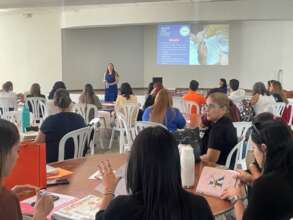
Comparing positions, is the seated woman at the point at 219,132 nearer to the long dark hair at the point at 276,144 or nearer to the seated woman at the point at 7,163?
the long dark hair at the point at 276,144

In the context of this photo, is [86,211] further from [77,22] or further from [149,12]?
[77,22]

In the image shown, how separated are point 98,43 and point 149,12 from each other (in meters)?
3.10

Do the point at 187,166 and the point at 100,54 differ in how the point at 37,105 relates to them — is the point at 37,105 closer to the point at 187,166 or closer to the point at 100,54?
the point at 187,166

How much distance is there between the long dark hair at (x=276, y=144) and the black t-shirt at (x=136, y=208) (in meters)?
0.54

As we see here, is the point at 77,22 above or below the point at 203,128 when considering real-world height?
above

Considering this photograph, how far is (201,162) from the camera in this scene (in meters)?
2.90

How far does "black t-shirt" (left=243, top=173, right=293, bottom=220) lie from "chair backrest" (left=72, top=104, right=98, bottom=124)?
457cm

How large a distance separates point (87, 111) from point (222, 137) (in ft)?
10.9

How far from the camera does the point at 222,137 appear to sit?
130 inches

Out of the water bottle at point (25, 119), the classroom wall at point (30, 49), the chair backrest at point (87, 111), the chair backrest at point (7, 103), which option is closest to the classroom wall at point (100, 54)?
the classroom wall at point (30, 49)

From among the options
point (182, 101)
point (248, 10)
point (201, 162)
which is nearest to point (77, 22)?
point (248, 10)

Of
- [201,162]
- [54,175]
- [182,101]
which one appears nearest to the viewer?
[54,175]

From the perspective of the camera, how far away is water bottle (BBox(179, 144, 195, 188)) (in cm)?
227

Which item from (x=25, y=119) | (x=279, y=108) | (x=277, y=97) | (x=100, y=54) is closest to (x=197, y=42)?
(x=100, y=54)
